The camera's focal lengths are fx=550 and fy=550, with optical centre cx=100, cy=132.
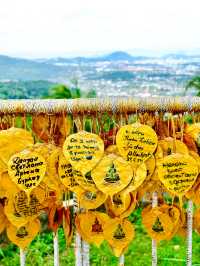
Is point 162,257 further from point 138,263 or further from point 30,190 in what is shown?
point 30,190

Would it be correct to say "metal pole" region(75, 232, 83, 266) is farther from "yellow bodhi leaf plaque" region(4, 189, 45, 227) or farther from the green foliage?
the green foliage

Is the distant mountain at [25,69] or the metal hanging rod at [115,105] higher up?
the distant mountain at [25,69]

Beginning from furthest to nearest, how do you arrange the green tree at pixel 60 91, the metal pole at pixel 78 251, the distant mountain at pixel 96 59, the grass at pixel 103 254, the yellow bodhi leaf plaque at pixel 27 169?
the distant mountain at pixel 96 59 → the green tree at pixel 60 91 → the grass at pixel 103 254 → the metal pole at pixel 78 251 → the yellow bodhi leaf plaque at pixel 27 169

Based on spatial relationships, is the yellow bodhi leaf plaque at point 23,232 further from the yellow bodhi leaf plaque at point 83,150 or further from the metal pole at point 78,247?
the yellow bodhi leaf plaque at point 83,150

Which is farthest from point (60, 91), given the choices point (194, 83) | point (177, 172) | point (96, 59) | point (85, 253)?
point (96, 59)

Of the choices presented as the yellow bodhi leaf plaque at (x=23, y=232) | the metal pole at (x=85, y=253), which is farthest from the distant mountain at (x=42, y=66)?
the yellow bodhi leaf plaque at (x=23, y=232)

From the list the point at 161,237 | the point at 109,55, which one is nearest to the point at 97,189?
the point at 161,237
